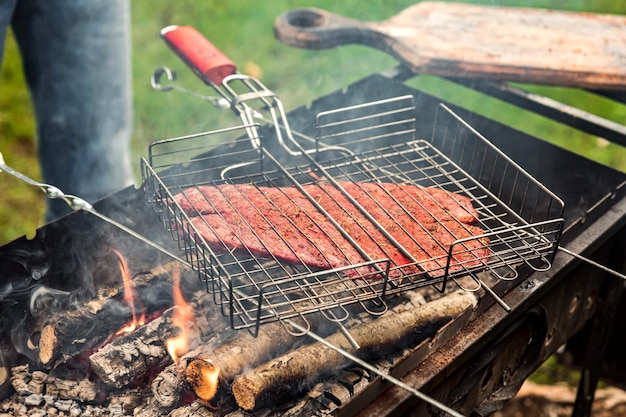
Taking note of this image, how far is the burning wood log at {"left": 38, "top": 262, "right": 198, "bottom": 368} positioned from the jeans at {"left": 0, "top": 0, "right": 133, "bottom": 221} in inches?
67.2

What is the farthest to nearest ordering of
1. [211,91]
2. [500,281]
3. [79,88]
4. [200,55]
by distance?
[211,91] → [79,88] → [200,55] → [500,281]

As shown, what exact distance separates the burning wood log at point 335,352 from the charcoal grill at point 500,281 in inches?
4.2

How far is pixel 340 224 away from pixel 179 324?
0.74m

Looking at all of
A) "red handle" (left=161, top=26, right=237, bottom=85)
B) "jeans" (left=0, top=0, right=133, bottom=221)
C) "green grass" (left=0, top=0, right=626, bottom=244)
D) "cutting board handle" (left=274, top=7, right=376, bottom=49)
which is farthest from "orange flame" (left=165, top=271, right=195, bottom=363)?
"green grass" (left=0, top=0, right=626, bottom=244)

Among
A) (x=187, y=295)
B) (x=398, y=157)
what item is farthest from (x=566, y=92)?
(x=187, y=295)

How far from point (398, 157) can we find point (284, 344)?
51.4 inches

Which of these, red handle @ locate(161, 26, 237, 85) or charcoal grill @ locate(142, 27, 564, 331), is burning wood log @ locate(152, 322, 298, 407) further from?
red handle @ locate(161, 26, 237, 85)

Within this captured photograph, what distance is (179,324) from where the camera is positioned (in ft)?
9.05

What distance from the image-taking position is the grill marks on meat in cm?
254

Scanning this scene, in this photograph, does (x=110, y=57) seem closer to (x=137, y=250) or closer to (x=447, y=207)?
(x=137, y=250)

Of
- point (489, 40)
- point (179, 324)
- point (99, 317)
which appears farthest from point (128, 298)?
point (489, 40)

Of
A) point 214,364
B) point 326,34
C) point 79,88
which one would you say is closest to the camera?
point 214,364

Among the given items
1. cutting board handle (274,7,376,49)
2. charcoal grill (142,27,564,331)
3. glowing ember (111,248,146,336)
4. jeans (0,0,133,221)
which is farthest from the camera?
jeans (0,0,133,221)

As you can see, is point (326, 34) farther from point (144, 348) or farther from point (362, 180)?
point (144, 348)
